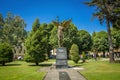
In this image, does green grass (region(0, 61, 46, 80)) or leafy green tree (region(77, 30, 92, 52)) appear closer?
green grass (region(0, 61, 46, 80))

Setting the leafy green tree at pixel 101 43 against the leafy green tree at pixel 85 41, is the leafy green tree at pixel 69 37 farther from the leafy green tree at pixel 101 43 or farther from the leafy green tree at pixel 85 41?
the leafy green tree at pixel 101 43

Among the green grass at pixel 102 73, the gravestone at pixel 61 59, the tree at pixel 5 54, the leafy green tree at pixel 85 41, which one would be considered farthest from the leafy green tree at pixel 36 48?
the leafy green tree at pixel 85 41

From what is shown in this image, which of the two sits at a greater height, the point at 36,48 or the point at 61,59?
the point at 36,48

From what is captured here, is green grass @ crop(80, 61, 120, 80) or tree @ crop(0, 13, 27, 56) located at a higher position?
tree @ crop(0, 13, 27, 56)

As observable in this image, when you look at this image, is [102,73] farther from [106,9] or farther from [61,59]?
[106,9]

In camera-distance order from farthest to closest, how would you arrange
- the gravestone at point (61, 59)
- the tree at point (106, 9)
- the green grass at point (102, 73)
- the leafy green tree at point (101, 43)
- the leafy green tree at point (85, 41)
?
the leafy green tree at point (101, 43) → the leafy green tree at point (85, 41) → the tree at point (106, 9) → the gravestone at point (61, 59) → the green grass at point (102, 73)

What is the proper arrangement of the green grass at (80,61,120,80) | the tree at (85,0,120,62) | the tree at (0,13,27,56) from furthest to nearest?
the tree at (0,13,27,56) < the tree at (85,0,120,62) < the green grass at (80,61,120,80)

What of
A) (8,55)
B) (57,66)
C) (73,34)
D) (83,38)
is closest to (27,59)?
(8,55)

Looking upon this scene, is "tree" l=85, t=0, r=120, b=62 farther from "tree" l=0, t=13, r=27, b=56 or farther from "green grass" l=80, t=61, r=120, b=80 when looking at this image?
"tree" l=0, t=13, r=27, b=56

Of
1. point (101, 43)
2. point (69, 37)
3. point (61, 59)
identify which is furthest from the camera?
point (101, 43)

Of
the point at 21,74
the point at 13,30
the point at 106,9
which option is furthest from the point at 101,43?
the point at 21,74

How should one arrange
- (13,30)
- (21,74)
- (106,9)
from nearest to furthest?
1. (21,74)
2. (106,9)
3. (13,30)

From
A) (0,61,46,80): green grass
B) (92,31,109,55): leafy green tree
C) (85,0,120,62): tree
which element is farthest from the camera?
(92,31,109,55): leafy green tree

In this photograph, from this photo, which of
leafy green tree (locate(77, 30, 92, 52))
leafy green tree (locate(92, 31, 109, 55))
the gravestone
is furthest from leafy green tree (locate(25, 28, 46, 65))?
leafy green tree (locate(92, 31, 109, 55))
